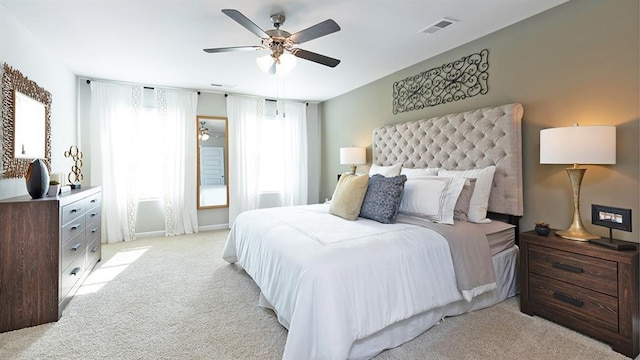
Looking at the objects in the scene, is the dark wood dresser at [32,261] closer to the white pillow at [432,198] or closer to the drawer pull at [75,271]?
the drawer pull at [75,271]

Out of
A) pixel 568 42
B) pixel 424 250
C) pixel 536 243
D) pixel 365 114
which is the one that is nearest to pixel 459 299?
pixel 424 250

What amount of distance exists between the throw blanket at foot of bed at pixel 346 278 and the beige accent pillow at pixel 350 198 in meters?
0.20

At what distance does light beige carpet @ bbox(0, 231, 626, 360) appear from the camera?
188 centimetres

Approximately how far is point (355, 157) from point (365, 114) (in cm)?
75

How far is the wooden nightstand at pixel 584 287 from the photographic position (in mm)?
1833

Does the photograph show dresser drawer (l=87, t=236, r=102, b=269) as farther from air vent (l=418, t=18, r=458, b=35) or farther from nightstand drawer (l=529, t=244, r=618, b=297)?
nightstand drawer (l=529, t=244, r=618, b=297)

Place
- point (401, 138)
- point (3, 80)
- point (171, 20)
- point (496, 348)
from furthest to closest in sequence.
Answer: point (401, 138), point (171, 20), point (3, 80), point (496, 348)

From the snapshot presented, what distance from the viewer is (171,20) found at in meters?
2.62

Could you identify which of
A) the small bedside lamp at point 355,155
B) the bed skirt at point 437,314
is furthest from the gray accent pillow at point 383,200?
the small bedside lamp at point 355,155

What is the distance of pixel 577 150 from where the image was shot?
201 cm

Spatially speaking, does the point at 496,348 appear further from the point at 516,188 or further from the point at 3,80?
the point at 3,80

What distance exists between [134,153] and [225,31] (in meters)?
2.91

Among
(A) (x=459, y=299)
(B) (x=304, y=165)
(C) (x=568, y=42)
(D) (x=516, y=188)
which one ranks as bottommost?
(A) (x=459, y=299)

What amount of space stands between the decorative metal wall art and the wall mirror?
3143 millimetres
